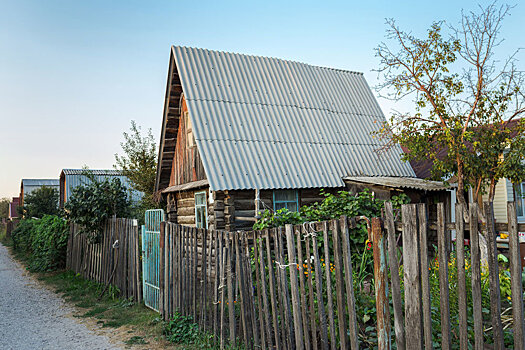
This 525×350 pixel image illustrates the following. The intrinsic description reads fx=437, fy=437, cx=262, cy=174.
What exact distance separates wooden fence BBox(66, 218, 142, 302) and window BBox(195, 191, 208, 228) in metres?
2.62

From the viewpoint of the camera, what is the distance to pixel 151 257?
9.14 m

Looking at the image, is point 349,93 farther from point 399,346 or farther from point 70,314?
point 399,346

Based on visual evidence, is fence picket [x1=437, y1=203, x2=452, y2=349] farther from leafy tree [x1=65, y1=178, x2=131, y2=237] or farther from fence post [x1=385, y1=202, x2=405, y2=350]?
leafy tree [x1=65, y1=178, x2=131, y2=237]

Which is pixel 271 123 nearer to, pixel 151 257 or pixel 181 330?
pixel 151 257

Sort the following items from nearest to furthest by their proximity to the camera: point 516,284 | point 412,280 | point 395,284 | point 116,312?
1. point 516,284
2. point 412,280
3. point 395,284
4. point 116,312

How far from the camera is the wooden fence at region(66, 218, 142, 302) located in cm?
981

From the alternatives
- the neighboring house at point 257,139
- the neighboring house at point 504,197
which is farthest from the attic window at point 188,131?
the neighboring house at point 504,197

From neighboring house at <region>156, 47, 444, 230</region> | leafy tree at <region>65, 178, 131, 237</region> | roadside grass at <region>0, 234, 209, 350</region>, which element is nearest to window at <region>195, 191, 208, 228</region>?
neighboring house at <region>156, 47, 444, 230</region>

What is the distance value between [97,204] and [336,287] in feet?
29.0

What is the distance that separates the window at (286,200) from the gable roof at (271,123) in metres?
0.58

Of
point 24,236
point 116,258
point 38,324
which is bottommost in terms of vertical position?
point 38,324

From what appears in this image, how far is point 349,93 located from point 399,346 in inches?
537

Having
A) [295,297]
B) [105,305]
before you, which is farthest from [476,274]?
[105,305]

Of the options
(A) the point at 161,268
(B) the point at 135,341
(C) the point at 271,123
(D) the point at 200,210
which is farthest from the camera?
(C) the point at 271,123
